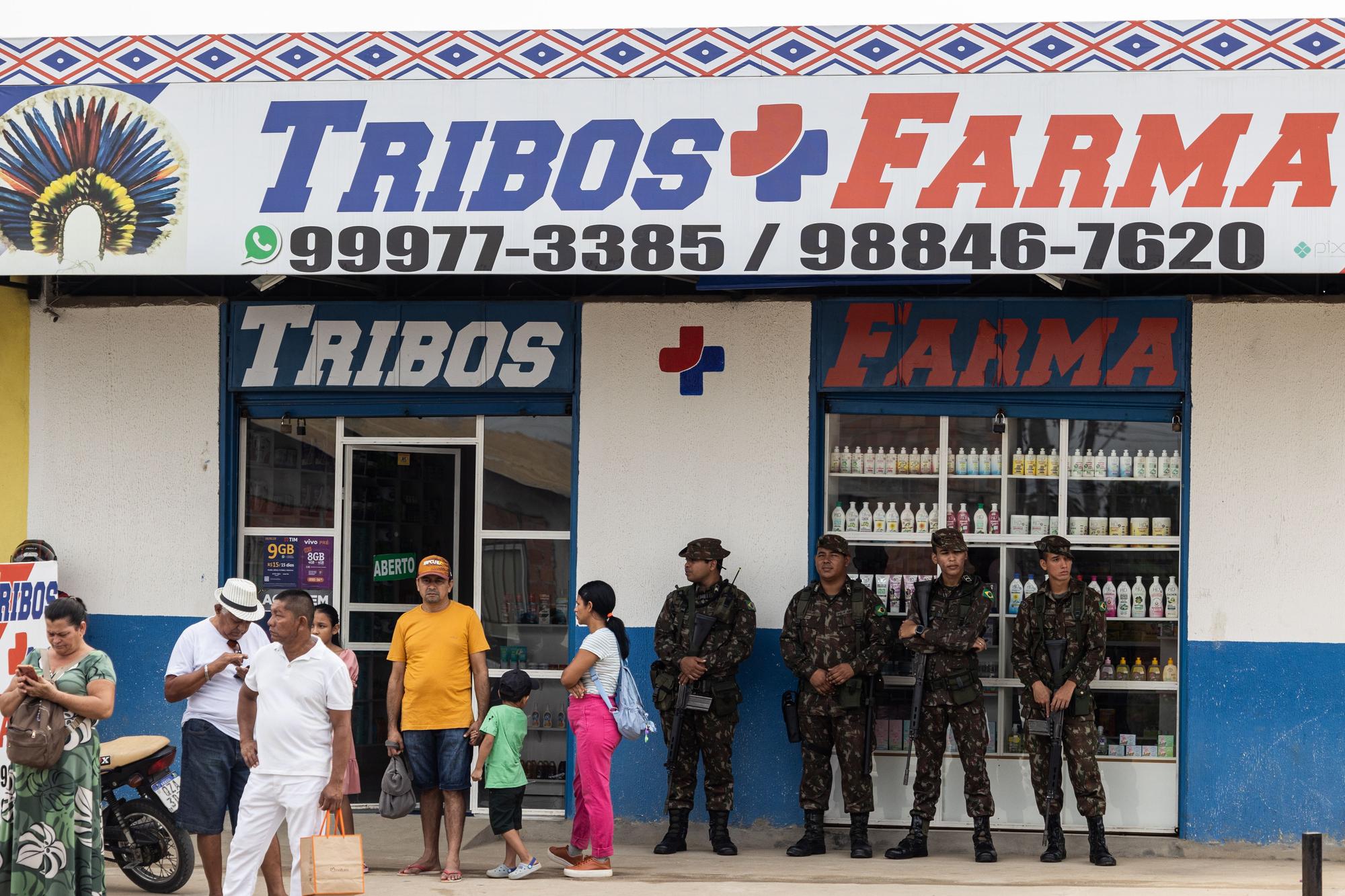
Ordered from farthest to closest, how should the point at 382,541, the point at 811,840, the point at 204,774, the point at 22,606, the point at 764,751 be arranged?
the point at 382,541 → the point at 764,751 → the point at 811,840 → the point at 22,606 → the point at 204,774

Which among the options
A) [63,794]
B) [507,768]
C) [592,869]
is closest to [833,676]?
[592,869]

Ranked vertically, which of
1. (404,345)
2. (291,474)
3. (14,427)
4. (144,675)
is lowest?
(144,675)

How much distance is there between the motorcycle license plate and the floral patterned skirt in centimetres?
147

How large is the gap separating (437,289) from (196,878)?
4077mm

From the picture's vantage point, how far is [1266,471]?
970cm

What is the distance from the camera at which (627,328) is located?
10242mm

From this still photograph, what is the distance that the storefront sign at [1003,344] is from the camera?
9.83 metres

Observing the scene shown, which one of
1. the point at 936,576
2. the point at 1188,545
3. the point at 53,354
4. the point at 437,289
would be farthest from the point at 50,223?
the point at 1188,545

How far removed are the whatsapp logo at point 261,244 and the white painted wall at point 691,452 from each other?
2143mm

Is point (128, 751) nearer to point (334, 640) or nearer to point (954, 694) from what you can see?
point (334, 640)

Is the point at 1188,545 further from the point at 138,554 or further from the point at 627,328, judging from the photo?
the point at 138,554

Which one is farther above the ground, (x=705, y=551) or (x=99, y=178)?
(x=99, y=178)

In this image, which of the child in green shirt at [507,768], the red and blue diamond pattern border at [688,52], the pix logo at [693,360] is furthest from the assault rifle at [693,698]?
the red and blue diamond pattern border at [688,52]

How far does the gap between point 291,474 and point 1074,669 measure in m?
5.44
